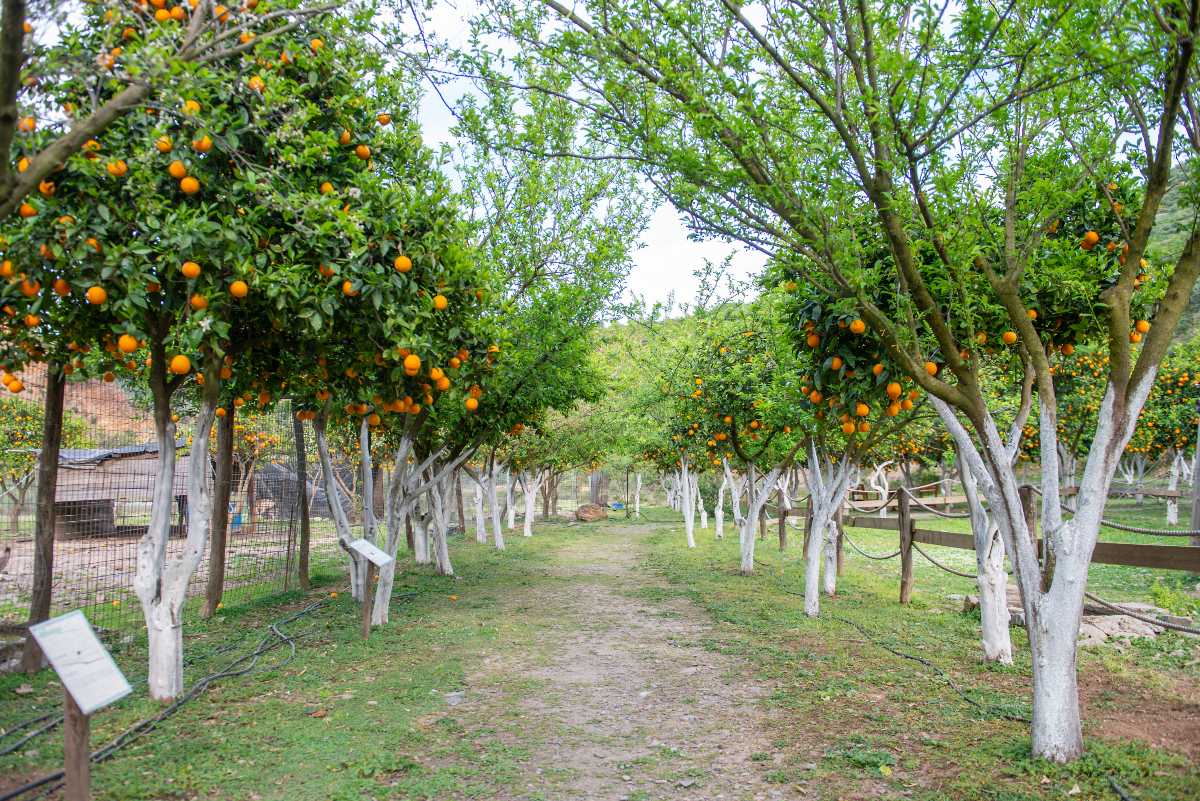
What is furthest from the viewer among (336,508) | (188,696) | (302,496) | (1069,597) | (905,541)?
(302,496)

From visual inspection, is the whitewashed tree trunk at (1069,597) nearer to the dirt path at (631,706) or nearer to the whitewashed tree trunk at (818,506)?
the dirt path at (631,706)

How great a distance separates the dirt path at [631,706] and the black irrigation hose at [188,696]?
1929 mm

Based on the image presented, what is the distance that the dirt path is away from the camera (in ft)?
13.6

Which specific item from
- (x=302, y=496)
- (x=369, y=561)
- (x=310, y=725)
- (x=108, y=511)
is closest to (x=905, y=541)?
(x=369, y=561)

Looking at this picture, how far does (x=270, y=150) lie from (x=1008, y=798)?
5662 millimetres

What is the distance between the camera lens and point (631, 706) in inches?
220

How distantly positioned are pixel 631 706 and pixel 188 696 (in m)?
3.21

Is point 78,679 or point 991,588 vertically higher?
point 78,679

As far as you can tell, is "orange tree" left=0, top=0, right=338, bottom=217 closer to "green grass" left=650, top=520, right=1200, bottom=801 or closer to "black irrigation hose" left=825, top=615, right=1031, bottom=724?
"green grass" left=650, top=520, right=1200, bottom=801

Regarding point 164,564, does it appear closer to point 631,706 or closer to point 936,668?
point 631,706

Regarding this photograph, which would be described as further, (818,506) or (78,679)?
(818,506)

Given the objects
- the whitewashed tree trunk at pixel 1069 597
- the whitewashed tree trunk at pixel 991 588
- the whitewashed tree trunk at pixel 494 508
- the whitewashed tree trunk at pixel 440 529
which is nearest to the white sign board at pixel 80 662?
the whitewashed tree trunk at pixel 1069 597

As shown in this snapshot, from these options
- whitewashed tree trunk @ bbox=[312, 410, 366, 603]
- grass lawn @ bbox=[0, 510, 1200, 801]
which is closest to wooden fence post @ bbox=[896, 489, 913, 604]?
grass lawn @ bbox=[0, 510, 1200, 801]

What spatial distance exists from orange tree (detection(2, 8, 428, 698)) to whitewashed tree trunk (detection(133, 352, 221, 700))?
11 mm
